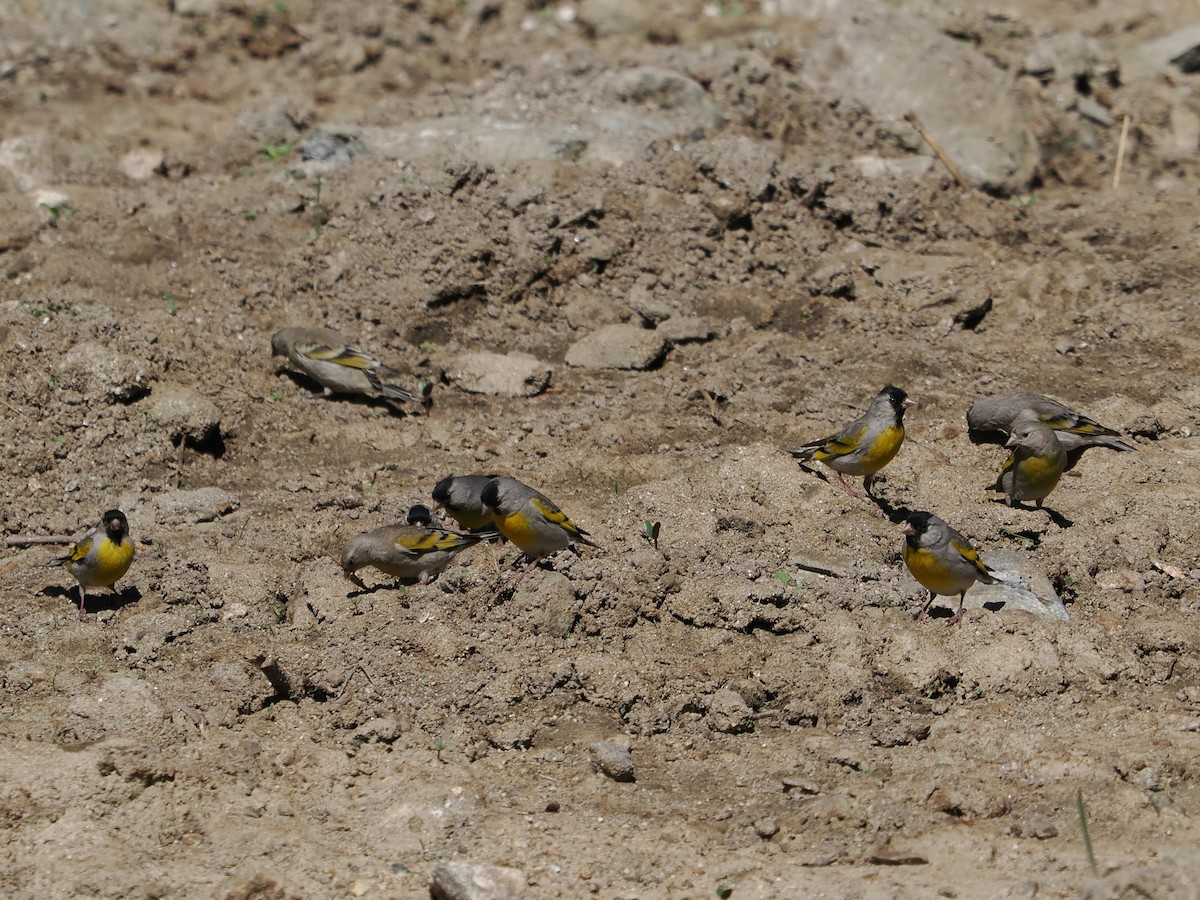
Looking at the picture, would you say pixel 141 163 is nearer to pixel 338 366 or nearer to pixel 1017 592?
pixel 338 366

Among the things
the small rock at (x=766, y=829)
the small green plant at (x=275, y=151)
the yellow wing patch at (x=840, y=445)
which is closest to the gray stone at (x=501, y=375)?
the yellow wing patch at (x=840, y=445)

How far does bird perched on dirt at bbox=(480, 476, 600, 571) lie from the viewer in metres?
7.99

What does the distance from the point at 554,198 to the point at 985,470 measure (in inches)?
Answer: 176

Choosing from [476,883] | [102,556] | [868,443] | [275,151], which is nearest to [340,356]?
[102,556]

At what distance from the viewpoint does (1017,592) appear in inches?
308

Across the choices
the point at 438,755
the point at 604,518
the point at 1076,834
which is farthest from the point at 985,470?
the point at 438,755

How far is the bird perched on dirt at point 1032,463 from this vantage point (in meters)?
8.38

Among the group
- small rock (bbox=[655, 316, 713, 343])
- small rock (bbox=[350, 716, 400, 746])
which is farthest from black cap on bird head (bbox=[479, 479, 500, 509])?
small rock (bbox=[655, 316, 713, 343])

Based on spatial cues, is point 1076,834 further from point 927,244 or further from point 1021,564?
point 927,244

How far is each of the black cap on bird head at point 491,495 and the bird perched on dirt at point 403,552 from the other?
44 centimetres

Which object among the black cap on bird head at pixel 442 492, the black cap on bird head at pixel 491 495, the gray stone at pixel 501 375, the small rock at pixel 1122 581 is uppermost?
the black cap on bird head at pixel 491 495

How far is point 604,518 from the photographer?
856cm

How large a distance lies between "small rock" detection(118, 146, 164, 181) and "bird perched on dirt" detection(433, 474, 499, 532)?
20.0 feet

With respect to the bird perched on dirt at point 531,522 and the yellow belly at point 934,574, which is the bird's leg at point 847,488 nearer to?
the yellow belly at point 934,574
